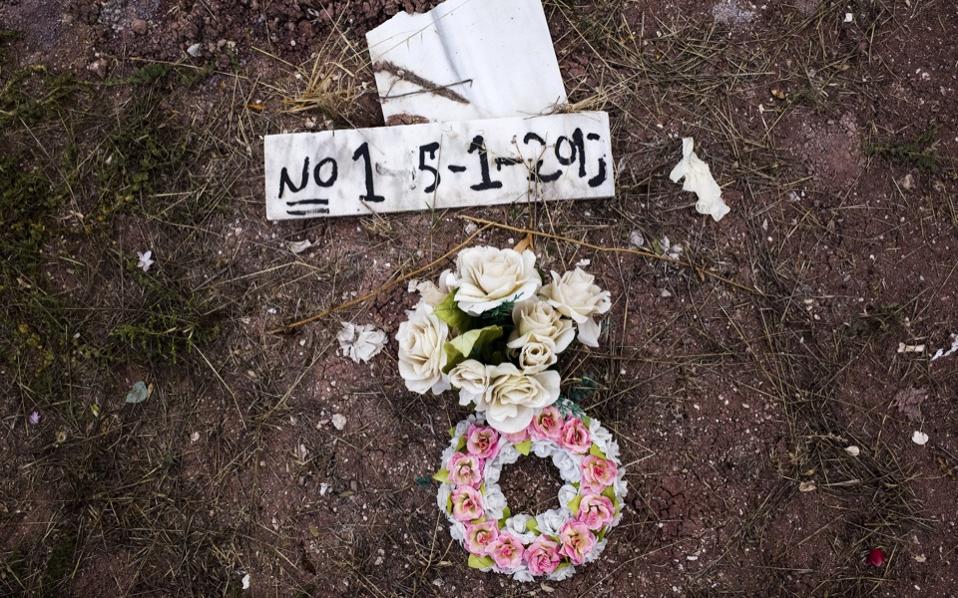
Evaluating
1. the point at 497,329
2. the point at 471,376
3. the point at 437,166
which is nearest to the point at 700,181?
the point at 437,166

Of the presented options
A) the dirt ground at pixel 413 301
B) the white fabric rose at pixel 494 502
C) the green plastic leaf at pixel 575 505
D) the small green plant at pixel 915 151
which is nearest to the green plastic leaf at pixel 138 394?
the dirt ground at pixel 413 301

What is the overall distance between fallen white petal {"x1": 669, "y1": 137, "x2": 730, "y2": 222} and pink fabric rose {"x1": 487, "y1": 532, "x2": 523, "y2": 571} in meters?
1.15

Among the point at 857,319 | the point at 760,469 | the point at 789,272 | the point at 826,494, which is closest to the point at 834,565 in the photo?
the point at 826,494

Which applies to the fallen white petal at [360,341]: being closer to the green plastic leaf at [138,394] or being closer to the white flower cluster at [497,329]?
the white flower cluster at [497,329]

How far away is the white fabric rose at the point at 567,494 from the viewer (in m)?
1.78

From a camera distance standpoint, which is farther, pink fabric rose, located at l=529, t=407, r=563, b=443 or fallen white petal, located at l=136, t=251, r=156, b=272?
fallen white petal, located at l=136, t=251, r=156, b=272

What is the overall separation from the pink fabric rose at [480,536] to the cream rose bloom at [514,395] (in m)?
0.43

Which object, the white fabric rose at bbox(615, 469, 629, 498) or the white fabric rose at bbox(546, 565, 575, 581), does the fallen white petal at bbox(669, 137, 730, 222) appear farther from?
the white fabric rose at bbox(546, 565, 575, 581)

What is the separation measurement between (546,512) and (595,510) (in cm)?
17

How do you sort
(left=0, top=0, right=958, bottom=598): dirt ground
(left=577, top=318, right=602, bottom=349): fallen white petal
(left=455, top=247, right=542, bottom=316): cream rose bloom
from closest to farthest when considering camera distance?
(left=455, top=247, right=542, bottom=316): cream rose bloom, (left=577, top=318, right=602, bottom=349): fallen white petal, (left=0, top=0, right=958, bottom=598): dirt ground

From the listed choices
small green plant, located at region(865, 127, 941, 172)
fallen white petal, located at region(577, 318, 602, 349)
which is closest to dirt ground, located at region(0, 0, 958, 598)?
small green plant, located at region(865, 127, 941, 172)

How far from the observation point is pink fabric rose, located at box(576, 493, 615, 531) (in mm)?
1719

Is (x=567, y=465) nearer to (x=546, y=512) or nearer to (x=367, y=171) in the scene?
(x=546, y=512)

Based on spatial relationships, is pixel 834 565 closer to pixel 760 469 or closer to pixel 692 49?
pixel 760 469
